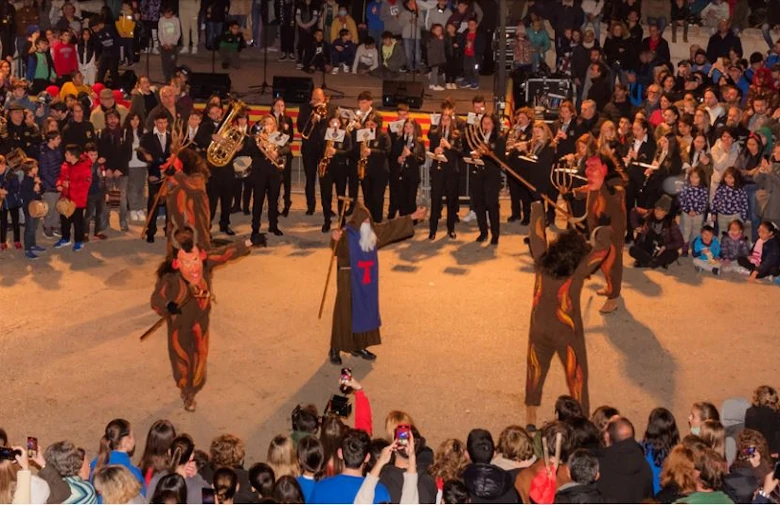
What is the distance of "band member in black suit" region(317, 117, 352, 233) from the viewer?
1820 cm

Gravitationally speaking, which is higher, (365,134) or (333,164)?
(365,134)

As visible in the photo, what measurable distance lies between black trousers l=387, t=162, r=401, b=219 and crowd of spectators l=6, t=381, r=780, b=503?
29.8ft

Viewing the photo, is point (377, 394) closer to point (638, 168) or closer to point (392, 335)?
point (392, 335)

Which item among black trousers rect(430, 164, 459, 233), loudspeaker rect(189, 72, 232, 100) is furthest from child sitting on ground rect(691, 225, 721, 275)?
loudspeaker rect(189, 72, 232, 100)

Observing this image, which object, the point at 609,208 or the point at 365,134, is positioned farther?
the point at 365,134

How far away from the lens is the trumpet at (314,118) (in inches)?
733

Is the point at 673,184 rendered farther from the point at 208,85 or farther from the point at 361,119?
the point at 208,85

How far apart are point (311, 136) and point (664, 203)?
492 centimetres

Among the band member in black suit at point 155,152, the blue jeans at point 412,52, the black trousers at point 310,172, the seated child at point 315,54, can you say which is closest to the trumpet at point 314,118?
the black trousers at point 310,172

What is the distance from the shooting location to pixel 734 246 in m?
16.6

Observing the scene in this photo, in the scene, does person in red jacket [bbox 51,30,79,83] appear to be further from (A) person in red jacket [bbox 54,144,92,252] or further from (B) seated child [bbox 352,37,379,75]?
(A) person in red jacket [bbox 54,144,92,252]

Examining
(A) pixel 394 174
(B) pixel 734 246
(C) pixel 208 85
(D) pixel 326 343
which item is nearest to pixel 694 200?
(B) pixel 734 246

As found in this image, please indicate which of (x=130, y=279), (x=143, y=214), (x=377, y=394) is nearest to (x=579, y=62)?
(x=143, y=214)

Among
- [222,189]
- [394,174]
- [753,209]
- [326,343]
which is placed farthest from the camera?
[394,174]
